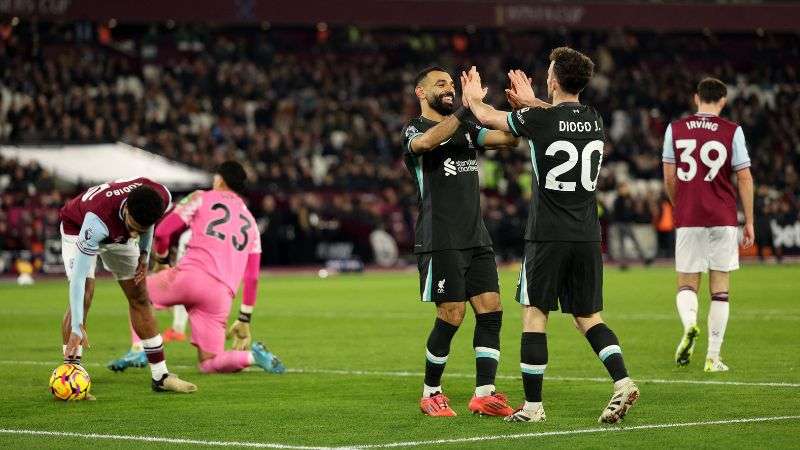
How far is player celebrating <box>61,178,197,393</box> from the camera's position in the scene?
10.7 metres

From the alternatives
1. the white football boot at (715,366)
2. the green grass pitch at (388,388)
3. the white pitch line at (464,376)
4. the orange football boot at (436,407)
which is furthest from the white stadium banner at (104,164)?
the orange football boot at (436,407)

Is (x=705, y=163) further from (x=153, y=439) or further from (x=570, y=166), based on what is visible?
(x=153, y=439)

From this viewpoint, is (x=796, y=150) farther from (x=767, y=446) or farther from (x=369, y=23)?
(x=767, y=446)

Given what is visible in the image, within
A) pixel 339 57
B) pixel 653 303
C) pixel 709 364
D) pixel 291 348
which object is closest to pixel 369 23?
pixel 339 57

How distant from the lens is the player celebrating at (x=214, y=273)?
13062mm

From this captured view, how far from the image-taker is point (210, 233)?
1352cm

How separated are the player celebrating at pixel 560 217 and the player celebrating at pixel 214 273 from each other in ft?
13.1

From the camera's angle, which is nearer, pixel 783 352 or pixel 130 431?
pixel 130 431

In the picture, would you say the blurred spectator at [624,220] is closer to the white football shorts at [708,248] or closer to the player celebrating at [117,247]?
the white football shorts at [708,248]

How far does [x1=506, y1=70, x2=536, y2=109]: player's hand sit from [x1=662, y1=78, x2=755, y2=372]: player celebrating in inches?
143

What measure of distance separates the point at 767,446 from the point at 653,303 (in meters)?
14.0

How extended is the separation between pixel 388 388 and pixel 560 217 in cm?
294

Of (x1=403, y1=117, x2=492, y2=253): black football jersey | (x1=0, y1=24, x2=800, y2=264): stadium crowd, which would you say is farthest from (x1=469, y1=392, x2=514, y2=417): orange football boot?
(x1=0, y1=24, x2=800, y2=264): stadium crowd

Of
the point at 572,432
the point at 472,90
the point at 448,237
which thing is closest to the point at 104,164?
the point at 448,237
